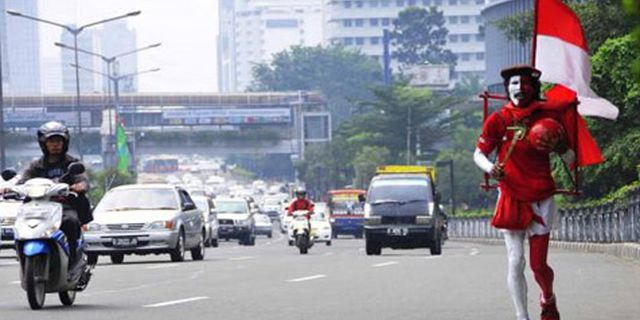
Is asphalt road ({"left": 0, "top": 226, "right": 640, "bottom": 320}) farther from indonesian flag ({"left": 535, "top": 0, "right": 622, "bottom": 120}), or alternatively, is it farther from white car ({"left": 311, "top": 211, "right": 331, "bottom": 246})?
white car ({"left": 311, "top": 211, "right": 331, "bottom": 246})

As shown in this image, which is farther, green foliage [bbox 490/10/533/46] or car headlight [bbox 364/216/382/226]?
green foliage [bbox 490/10/533/46]

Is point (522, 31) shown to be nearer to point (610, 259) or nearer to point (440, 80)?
point (610, 259)

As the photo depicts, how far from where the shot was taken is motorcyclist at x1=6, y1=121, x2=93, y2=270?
18.1m

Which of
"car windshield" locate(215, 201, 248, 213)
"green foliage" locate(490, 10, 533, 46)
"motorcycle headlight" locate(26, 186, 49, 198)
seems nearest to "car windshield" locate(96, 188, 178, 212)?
"motorcycle headlight" locate(26, 186, 49, 198)

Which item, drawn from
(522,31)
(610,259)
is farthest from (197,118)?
(610,259)

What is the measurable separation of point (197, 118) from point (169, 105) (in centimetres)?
514

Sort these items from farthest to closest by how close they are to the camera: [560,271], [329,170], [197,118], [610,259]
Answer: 1. [197,118]
2. [329,170]
3. [610,259]
4. [560,271]

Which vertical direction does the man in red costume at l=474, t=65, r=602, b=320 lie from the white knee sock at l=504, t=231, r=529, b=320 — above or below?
above

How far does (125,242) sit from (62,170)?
14810 millimetres

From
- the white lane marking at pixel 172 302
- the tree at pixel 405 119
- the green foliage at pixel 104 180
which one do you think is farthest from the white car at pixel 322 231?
the tree at pixel 405 119

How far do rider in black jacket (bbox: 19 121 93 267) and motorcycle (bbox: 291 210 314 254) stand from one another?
24753mm

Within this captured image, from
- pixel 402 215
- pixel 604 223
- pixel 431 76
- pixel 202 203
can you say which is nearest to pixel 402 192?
pixel 402 215

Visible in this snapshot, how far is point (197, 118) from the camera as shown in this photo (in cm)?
18162

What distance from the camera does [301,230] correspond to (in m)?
43.4
